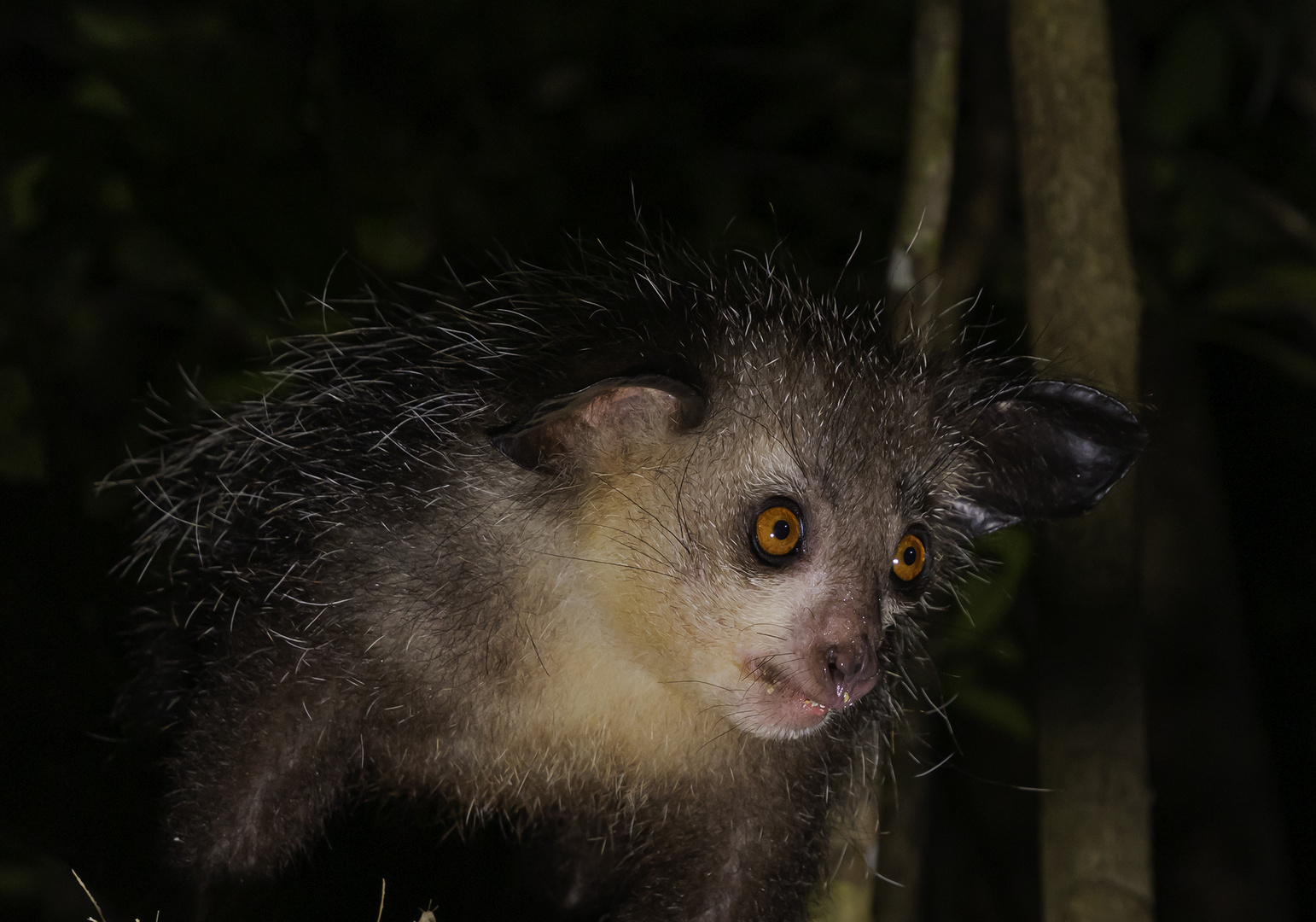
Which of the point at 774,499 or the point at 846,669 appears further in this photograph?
the point at 774,499

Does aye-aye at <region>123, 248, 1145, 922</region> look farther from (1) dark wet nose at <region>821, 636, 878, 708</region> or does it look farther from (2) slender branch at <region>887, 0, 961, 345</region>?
(2) slender branch at <region>887, 0, 961, 345</region>

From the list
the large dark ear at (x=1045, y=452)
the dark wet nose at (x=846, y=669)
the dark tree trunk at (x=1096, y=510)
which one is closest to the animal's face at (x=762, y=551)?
the dark wet nose at (x=846, y=669)

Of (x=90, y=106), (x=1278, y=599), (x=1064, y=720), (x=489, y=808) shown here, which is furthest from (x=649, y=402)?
(x=1278, y=599)

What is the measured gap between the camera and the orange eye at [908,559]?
2.00 meters

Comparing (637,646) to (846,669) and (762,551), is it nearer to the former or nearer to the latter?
(762,551)

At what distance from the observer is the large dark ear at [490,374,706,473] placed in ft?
5.49

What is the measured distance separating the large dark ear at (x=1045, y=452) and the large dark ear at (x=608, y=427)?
0.69m

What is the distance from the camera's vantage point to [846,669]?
5.61ft

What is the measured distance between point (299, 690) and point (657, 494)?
73 centimetres

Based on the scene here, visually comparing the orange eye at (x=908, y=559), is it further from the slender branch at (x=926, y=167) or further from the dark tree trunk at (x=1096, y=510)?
the slender branch at (x=926, y=167)

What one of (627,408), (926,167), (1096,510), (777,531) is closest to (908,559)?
(777,531)

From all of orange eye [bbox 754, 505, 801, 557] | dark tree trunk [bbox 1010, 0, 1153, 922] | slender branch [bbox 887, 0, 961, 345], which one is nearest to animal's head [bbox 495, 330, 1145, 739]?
orange eye [bbox 754, 505, 801, 557]

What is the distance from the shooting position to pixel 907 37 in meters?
4.32

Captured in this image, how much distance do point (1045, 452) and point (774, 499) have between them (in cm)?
64
